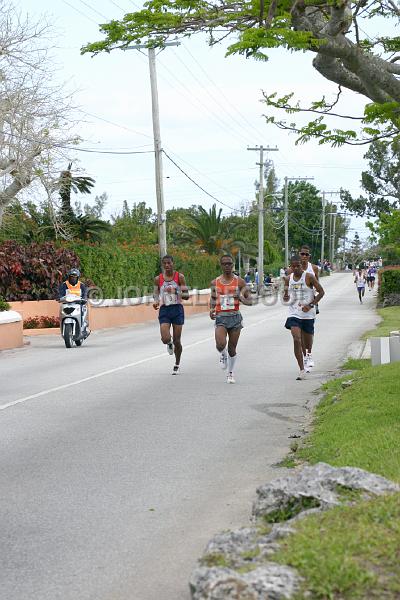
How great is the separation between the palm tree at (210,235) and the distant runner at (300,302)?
43056 millimetres

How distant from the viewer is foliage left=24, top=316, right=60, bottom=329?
27969 millimetres

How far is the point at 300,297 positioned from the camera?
14.6 metres

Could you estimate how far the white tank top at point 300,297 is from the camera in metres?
14.5

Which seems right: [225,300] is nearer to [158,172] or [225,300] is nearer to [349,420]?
[349,420]

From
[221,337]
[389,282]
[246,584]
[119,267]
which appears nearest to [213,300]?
[221,337]

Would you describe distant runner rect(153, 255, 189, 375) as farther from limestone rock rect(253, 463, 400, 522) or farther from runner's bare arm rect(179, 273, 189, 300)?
limestone rock rect(253, 463, 400, 522)

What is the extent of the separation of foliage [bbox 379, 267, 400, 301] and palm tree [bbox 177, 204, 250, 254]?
15785 mm

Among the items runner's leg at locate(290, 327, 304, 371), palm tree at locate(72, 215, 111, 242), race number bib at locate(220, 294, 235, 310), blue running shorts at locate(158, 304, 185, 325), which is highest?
palm tree at locate(72, 215, 111, 242)

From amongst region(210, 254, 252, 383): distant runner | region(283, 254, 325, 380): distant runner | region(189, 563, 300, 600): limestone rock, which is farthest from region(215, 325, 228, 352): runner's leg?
region(189, 563, 300, 600): limestone rock

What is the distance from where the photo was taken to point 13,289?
27.8 metres

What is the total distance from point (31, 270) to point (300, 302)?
1514 centimetres

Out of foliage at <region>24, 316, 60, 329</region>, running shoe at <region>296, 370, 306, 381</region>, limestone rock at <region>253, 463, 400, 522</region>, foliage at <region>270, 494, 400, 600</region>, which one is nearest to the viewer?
Result: foliage at <region>270, 494, 400, 600</region>

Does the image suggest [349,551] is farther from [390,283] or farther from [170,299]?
[390,283]

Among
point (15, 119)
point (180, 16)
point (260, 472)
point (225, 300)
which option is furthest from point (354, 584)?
point (15, 119)
